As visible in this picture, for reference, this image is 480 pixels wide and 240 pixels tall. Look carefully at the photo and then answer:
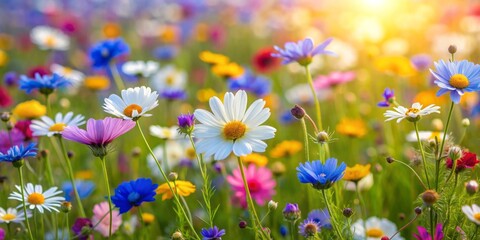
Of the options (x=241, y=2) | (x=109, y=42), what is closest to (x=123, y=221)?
(x=109, y=42)

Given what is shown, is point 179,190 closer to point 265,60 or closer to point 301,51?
point 301,51

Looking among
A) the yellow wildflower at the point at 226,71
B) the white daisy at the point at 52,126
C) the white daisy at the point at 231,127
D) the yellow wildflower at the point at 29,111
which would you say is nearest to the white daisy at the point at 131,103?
the white daisy at the point at 231,127

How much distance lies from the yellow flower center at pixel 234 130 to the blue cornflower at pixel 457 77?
424mm

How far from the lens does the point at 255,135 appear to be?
1225 mm

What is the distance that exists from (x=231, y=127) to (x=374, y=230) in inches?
23.8

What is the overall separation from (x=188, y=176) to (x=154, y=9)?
183 inches

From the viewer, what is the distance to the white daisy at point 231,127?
1.21m

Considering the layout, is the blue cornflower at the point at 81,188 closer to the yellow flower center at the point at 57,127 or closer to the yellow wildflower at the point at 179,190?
the yellow flower center at the point at 57,127

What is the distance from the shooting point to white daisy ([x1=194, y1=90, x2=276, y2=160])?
1214 mm

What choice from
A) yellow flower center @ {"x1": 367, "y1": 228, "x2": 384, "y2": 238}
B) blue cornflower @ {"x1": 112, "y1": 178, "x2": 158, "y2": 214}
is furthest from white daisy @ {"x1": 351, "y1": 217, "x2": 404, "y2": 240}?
blue cornflower @ {"x1": 112, "y1": 178, "x2": 158, "y2": 214}

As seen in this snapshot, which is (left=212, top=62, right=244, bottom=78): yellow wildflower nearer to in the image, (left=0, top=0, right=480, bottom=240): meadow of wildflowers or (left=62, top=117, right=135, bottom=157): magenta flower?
(left=0, top=0, right=480, bottom=240): meadow of wildflowers

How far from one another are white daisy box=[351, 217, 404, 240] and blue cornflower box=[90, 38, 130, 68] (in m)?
1.12

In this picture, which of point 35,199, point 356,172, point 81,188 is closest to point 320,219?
point 356,172

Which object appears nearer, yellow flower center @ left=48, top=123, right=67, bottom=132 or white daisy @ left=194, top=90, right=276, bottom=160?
white daisy @ left=194, top=90, right=276, bottom=160
